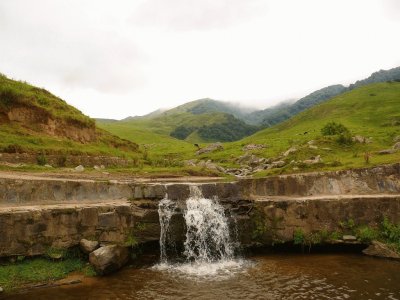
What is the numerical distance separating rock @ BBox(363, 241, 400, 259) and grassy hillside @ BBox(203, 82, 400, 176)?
706 centimetres

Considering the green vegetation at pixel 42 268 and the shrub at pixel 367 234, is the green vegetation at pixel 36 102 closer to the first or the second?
the green vegetation at pixel 42 268

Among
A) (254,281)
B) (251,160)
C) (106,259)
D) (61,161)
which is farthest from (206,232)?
(251,160)

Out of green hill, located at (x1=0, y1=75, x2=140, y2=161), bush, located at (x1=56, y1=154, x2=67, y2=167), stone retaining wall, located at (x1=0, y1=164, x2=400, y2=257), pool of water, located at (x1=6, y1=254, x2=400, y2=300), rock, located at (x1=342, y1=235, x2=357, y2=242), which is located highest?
green hill, located at (x1=0, y1=75, x2=140, y2=161)

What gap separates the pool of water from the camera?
45.3 feet

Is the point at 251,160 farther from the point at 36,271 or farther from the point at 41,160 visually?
the point at 36,271

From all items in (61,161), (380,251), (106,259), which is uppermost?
(61,161)

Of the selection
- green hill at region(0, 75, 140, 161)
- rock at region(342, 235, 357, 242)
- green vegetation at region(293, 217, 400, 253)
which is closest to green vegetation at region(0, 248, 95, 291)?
green vegetation at region(293, 217, 400, 253)

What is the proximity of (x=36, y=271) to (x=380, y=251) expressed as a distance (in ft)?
54.7

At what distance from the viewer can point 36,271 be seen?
15250 mm

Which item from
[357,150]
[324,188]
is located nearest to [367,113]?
[357,150]

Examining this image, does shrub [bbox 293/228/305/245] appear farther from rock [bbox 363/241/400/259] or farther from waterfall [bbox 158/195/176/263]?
waterfall [bbox 158/195/176/263]

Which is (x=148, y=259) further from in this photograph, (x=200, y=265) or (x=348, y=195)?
(x=348, y=195)

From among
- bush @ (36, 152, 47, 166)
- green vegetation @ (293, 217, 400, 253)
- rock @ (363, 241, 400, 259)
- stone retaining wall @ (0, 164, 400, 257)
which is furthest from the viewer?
bush @ (36, 152, 47, 166)

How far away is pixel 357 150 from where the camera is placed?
35594 millimetres
